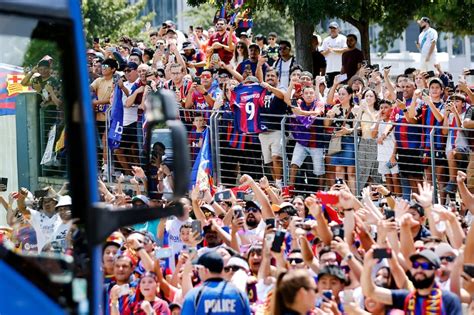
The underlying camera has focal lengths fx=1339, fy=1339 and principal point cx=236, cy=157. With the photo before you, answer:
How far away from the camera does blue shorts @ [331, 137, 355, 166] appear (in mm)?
16328

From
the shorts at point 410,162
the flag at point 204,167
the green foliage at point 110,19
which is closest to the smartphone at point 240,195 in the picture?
the flag at point 204,167

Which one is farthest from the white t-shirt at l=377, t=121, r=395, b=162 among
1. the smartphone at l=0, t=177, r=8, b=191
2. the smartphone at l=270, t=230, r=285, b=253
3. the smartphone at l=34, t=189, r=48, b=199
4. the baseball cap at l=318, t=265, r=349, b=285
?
the smartphone at l=0, t=177, r=8, b=191

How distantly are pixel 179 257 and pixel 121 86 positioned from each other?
6.81 metres

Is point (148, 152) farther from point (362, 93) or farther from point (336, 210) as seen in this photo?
point (362, 93)

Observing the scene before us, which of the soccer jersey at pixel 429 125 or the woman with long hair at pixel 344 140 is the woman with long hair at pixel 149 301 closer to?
the soccer jersey at pixel 429 125

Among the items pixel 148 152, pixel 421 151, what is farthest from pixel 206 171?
pixel 148 152

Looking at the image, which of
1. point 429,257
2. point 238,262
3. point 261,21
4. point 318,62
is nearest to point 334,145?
point 318,62

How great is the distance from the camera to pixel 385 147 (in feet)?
52.6

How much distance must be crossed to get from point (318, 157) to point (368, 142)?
74 cm

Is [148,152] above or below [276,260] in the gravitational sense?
above

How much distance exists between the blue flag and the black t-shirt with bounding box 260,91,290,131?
2.57 m

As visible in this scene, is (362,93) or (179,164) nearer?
(179,164)

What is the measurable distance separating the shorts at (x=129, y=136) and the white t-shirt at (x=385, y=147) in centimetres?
420

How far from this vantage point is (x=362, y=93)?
1744 centimetres
